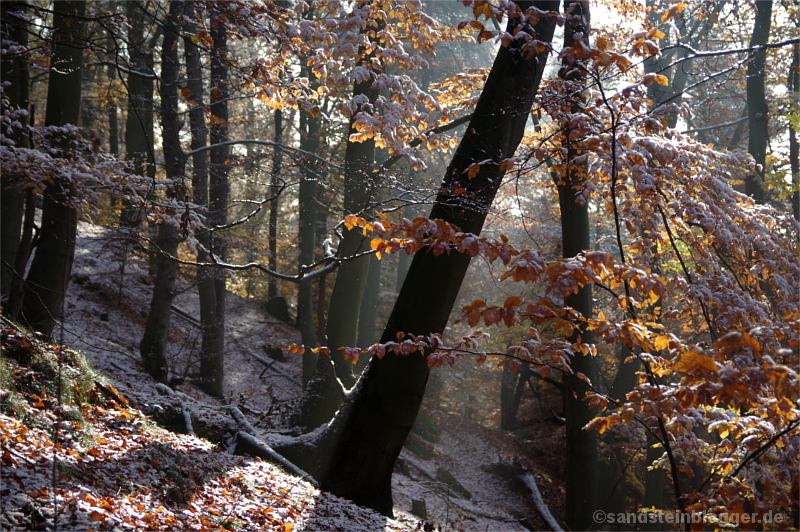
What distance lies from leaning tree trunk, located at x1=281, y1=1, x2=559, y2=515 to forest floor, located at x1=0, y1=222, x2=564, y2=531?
382 millimetres

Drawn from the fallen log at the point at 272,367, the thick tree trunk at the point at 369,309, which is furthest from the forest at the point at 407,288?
the thick tree trunk at the point at 369,309

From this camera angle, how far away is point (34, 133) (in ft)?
21.3

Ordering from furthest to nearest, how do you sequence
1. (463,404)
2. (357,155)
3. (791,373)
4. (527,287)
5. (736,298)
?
(463,404), (527,287), (357,155), (736,298), (791,373)

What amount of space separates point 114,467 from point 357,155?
591 centimetres

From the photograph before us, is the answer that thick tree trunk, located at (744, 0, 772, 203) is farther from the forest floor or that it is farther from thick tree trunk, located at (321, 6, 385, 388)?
the forest floor

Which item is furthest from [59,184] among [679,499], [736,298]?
[736,298]

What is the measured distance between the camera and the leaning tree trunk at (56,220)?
6492 mm

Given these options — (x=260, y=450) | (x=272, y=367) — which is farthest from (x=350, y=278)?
(x=272, y=367)

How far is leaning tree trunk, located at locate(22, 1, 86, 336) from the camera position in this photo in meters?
6.49

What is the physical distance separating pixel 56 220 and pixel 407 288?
4388 millimetres

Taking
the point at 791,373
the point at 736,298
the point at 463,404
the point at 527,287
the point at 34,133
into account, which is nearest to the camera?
the point at 791,373

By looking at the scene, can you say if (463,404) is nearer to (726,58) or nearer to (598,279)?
(726,58)

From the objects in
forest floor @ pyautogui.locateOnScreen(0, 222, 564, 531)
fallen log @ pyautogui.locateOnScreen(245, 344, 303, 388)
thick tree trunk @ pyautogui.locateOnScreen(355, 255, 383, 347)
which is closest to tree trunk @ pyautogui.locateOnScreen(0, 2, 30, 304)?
forest floor @ pyautogui.locateOnScreen(0, 222, 564, 531)

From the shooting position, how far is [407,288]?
512 cm
